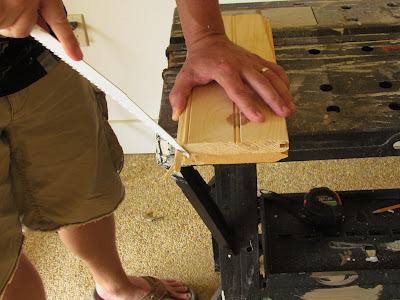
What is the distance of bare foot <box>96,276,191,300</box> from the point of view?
1.33 metres

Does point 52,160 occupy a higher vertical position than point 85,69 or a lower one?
lower

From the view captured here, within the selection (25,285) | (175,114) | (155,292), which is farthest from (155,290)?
(175,114)

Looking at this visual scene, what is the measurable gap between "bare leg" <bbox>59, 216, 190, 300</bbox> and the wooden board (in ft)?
1.78

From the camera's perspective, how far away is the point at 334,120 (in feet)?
2.49

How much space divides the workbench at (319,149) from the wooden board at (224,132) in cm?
6

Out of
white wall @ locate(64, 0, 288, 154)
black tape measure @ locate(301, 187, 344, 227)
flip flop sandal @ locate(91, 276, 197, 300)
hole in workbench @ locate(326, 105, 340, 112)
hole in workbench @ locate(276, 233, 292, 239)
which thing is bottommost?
flip flop sandal @ locate(91, 276, 197, 300)

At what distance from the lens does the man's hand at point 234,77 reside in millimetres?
705

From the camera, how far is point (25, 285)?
41.8 inches

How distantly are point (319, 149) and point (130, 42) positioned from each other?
106cm

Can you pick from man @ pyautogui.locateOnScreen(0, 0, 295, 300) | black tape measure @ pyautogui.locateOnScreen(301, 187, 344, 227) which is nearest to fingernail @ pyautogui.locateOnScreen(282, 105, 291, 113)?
man @ pyautogui.locateOnScreen(0, 0, 295, 300)

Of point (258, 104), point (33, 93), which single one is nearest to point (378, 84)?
point (258, 104)

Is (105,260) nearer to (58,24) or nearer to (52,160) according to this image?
(52,160)

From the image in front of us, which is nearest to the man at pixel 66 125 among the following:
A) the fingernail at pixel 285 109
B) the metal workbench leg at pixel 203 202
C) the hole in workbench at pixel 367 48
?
the fingernail at pixel 285 109

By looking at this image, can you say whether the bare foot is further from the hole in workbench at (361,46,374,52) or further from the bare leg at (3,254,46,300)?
the hole in workbench at (361,46,374,52)
